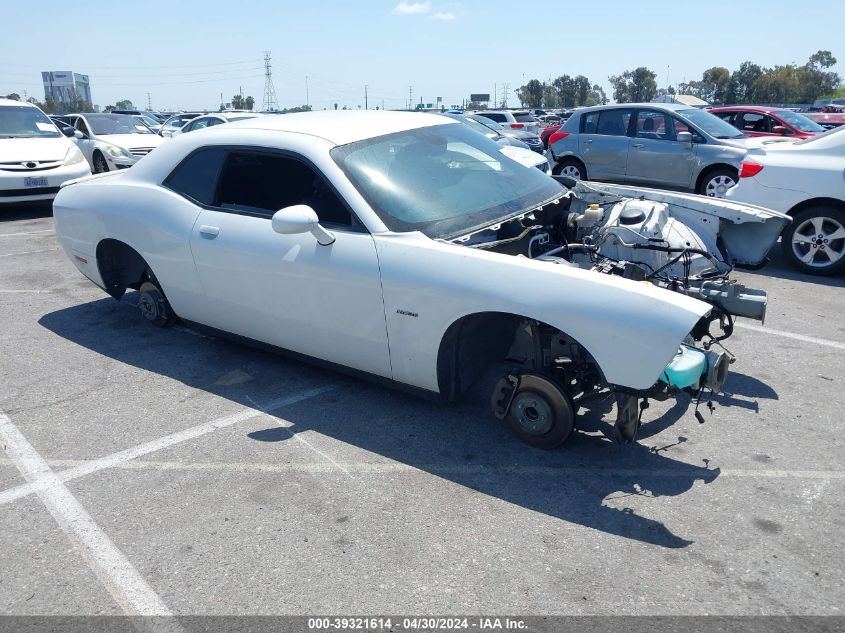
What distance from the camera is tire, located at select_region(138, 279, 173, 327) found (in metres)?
5.21

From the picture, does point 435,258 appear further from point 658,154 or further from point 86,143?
point 86,143

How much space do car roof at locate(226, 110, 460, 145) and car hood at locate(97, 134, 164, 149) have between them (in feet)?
33.5

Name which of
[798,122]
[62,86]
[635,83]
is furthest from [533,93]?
[798,122]

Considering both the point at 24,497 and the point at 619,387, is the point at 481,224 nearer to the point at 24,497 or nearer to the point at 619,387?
the point at 619,387

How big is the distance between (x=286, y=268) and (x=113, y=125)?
12.7 meters

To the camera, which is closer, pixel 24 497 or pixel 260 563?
pixel 260 563

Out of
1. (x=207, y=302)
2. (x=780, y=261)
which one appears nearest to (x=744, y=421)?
Answer: (x=207, y=302)

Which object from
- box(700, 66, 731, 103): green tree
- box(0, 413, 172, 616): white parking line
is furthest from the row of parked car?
box(700, 66, 731, 103): green tree

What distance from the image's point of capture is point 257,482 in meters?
3.37

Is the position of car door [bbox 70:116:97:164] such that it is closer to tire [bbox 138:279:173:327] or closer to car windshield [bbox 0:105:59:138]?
car windshield [bbox 0:105:59:138]

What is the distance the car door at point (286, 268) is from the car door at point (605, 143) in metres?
8.38

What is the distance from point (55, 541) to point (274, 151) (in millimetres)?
2392

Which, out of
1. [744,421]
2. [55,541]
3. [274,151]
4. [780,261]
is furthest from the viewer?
→ [780,261]

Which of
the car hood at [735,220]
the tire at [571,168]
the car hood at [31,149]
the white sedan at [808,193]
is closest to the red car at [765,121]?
the tire at [571,168]
